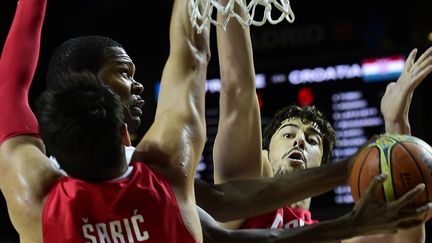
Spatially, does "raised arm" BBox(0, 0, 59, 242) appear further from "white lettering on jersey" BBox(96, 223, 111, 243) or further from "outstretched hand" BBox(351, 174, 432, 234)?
"outstretched hand" BBox(351, 174, 432, 234)

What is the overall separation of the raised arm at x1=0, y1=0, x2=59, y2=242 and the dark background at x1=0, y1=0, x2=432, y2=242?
142 inches

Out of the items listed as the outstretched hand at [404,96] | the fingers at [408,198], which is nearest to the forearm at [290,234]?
the fingers at [408,198]

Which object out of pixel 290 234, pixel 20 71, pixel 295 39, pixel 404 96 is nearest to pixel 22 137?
pixel 20 71

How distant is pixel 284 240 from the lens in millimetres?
2500

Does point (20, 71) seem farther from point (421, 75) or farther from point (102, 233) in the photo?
point (421, 75)

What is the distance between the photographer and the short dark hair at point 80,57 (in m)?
2.75

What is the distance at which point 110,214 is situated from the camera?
2234mm

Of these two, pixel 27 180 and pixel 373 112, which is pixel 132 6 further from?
pixel 27 180

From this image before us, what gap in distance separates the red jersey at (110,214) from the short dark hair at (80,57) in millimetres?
568

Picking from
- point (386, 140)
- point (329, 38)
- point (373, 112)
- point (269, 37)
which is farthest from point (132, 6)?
point (386, 140)

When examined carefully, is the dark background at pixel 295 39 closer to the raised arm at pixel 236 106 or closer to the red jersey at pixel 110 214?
the raised arm at pixel 236 106

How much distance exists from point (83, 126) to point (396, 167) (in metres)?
0.87

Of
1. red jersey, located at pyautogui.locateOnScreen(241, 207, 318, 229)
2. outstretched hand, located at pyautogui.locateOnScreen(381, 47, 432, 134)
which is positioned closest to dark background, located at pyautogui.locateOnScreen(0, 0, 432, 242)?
red jersey, located at pyautogui.locateOnScreen(241, 207, 318, 229)

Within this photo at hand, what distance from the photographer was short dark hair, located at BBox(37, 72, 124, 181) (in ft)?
7.21
